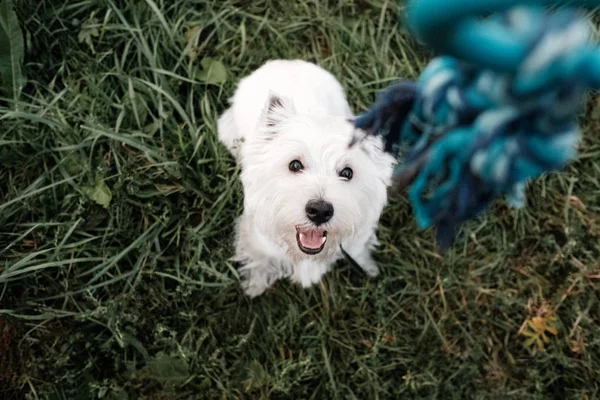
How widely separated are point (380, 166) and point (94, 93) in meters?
1.84

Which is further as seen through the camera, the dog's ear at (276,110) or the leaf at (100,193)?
the leaf at (100,193)

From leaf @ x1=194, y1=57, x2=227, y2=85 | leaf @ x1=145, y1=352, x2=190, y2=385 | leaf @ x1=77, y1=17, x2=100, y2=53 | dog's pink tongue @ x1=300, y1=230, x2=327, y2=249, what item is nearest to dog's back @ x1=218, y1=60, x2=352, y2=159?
leaf @ x1=194, y1=57, x2=227, y2=85

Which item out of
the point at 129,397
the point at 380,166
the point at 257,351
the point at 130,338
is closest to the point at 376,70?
the point at 380,166

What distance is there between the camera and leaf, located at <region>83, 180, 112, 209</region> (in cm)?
279

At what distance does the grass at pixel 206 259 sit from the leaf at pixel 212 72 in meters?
0.02

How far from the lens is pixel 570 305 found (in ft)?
10.3

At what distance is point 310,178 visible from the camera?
199 cm

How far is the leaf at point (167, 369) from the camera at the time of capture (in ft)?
8.90

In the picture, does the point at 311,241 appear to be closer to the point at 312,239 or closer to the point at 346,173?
the point at 312,239

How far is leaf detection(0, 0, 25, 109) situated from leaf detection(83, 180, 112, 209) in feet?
2.05

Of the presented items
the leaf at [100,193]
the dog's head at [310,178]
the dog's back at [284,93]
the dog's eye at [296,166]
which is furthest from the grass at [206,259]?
the dog's eye at [296,166]

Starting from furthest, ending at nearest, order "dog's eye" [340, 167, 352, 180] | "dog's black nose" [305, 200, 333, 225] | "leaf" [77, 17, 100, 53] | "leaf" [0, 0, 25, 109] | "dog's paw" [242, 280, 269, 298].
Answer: "leaf" [77, 17, 100, 53] < "dog's paw" [242, 280, 269, 298] < "leaf" [0, 0, 25, 109] < "dog's eye" [340, 167, 352, 180] < "dog's black nose" [305, 200, 333, 225]

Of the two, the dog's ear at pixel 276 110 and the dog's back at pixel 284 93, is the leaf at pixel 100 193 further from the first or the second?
the dog's ear at pixel 276 110

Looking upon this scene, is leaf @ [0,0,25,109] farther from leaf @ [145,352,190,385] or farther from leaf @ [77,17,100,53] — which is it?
leaf @ [145,352,190,385]
